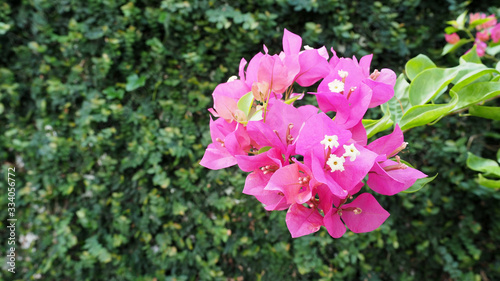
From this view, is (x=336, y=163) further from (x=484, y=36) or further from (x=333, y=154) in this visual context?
(x=484, y=36)

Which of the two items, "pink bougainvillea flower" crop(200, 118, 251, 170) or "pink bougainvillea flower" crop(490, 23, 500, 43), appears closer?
"pink bougainvillea flower" crop(200, 118, 251, 170)

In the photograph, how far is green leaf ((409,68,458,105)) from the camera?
1.51 feet

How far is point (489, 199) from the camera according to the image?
138 centimetres

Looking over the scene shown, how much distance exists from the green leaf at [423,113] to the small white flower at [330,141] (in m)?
0.14

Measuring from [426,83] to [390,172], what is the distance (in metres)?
0.19

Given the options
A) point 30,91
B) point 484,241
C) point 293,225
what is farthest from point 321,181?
point 30,91

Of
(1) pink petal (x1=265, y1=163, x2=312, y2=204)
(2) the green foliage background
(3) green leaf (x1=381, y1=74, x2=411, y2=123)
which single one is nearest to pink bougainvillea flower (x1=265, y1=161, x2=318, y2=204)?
(1) pink petal (x1=265, y1=163, x2=312, y2=204)

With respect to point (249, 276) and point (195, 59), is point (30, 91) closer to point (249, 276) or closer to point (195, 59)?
point (195, 59)

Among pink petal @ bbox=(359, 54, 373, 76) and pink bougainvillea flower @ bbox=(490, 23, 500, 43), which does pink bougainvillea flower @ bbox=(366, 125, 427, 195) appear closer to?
pink petal @ bbox=(359, 54, 373, 76)

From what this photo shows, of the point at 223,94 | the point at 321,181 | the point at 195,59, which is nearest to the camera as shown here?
the point at 321,181

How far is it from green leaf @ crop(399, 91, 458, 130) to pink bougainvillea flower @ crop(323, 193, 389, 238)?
0.12 m

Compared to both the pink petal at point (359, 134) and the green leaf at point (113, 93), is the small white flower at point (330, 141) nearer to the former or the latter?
the pink petal at point (359, 134)

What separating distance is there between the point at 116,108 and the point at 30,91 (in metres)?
0.49

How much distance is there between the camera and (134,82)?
1410 millimetres
